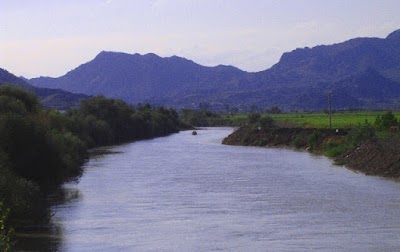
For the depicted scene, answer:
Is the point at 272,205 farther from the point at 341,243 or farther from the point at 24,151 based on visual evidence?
the point at 24,151

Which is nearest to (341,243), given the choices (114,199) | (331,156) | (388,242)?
(388,242)

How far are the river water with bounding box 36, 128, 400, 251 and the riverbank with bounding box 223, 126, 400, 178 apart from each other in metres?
1.76

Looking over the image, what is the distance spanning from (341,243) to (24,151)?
1794 cm

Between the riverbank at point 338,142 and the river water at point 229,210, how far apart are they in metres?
1.76

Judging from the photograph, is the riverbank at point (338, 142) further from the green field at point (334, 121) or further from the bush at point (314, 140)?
the green field at point (334, 121)

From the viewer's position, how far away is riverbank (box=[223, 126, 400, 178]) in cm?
4812

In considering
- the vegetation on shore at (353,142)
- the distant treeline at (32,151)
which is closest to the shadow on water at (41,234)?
the distant treeline at (32,151)

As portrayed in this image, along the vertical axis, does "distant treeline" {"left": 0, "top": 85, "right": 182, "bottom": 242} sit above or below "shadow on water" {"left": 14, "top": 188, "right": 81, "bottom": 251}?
above

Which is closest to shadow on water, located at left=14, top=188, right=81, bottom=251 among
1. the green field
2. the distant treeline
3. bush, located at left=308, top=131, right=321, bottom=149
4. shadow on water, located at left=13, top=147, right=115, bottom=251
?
shadow on water, located at left=13, top=147, right=115, bottom=251

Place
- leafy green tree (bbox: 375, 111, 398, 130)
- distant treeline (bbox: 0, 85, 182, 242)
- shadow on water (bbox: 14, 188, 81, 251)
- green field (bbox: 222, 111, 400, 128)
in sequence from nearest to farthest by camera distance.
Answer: shadow on water (bbox: 14, 188, 81, 251) → distant treeline (bbox: 0, 85, 182, 242) → leafy green tree (bbox: 375, 111, 398, 130) → green field (bbox: 222, 111, 400, 128)

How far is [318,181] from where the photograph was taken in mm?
44625

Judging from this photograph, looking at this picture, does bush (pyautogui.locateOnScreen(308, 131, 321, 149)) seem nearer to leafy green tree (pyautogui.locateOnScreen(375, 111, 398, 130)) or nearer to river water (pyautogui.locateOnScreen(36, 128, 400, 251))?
leafy green tree (pyautogui.locateOnScreen(375, 111, 398, 130))

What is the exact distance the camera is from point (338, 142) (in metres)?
71.1

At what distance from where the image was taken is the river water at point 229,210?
25500mm
